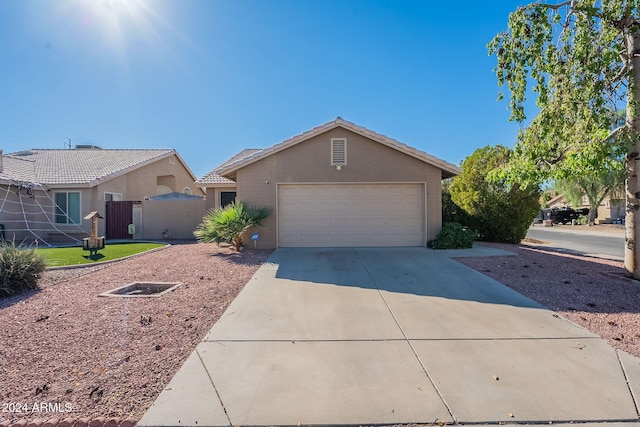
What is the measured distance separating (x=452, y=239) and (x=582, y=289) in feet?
16.2

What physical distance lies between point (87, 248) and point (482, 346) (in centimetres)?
1216

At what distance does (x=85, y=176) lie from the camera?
1625 centimetres

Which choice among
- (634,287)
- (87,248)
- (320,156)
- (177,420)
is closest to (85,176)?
(87,248)

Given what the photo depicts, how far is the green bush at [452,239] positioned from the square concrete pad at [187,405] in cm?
951

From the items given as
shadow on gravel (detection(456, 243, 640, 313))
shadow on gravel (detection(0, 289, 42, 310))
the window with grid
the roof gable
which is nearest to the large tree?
shadow on gravel (detection(456, 243, 640, 313))

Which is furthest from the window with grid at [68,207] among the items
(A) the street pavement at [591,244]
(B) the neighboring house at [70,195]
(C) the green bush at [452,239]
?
(A) the street pavement at [591,244]

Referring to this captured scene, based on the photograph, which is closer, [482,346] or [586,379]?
[586,379]

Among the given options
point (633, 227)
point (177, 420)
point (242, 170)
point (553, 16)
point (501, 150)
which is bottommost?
point (177, 420)

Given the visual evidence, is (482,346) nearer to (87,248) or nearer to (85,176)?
(87,248)

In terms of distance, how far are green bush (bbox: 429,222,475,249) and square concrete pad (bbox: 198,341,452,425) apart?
7.89 meters

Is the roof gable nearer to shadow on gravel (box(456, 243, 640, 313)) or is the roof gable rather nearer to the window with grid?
shadow on gravel (box(456, 243, 640, 313))

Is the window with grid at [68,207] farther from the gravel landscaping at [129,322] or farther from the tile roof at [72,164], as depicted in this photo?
the gravel landscaping at [129,322]

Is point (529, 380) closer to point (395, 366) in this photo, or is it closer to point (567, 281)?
point (395, 366)

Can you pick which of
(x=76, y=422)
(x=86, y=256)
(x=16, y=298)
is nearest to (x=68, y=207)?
(x=86, y=256)
